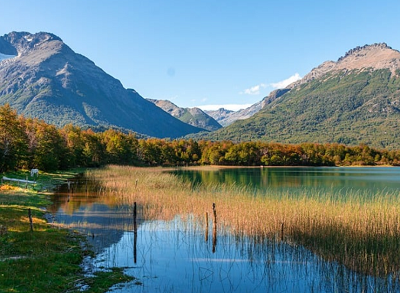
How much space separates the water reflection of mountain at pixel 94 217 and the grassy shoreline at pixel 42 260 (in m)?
1.09

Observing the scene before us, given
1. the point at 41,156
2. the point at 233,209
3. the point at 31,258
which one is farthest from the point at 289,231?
the point at 41,156

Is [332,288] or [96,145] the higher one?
[96,145]

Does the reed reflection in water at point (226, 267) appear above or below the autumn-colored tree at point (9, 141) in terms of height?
below

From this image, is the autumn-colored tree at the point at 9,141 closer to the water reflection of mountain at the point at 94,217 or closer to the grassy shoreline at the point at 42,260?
the water reflection of mountain at the point at 94,217

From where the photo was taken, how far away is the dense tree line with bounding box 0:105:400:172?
157ft

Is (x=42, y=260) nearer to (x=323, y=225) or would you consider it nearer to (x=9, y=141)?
(x=323, y=225)

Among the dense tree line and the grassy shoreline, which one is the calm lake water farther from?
the dense tree line

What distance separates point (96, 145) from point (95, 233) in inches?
2825

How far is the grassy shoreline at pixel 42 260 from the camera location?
1023cm

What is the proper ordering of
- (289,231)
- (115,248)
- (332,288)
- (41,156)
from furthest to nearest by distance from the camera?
(41,156)
(289,231)
(115,248)
(332,288)

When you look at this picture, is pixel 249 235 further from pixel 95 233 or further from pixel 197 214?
pixel 95 233

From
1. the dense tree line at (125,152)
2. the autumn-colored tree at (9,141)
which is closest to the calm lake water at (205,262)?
the autumn-colored tree at (9,141)

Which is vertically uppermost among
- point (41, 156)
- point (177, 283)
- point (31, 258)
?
point (41, 156)

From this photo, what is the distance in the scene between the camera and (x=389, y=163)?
134875mm
